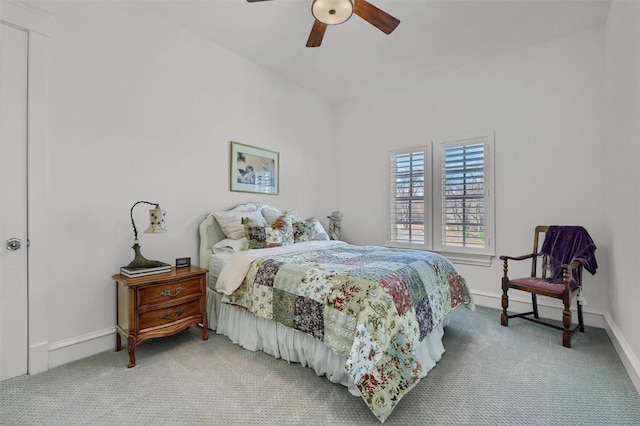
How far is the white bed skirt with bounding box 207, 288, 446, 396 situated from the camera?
195 cm

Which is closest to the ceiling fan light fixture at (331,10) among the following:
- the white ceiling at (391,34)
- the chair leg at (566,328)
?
the white ceiling at (391,34)

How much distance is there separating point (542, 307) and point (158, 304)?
374 centimetres

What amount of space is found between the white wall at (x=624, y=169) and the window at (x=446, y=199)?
3.51ft

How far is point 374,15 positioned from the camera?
7.47 ft

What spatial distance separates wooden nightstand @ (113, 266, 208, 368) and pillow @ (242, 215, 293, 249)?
1.75 feet

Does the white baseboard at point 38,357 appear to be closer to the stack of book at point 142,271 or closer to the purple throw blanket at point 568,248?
the stack of book at point 142,271

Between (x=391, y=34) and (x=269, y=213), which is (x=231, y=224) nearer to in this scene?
(x=269, y=213)

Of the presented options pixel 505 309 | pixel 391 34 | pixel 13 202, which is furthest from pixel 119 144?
pixel 505 309

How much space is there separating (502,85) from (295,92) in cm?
263

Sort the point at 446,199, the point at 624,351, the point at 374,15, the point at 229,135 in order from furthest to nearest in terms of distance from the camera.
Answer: the point at 446,199
the point at 229,135
the point at 374,15
the point at 624,351

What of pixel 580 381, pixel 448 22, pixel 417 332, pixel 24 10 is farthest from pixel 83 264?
pixel 448 22

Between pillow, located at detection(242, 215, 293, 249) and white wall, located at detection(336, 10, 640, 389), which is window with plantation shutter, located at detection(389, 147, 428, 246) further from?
pillow, located at detection(242, 215, 293, 249)

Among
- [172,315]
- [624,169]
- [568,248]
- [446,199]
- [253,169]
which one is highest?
[253,169]

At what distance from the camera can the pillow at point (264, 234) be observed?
9.51 feet
